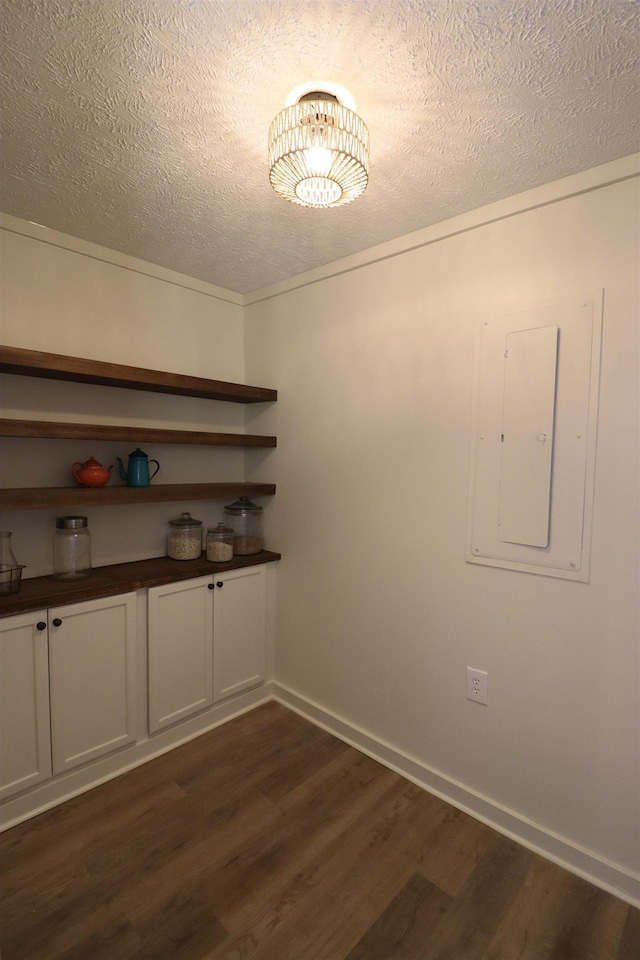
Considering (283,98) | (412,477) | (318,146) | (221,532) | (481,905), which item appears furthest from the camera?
(221,532)

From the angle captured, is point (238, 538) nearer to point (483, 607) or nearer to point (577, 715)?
point (483, 607)

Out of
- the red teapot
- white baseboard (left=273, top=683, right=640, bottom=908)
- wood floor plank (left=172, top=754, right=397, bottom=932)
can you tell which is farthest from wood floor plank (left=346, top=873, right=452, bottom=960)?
the red teapot

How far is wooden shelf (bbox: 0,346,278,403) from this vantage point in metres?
1.81

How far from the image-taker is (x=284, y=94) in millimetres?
1302

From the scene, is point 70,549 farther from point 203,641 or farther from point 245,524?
point 245,524

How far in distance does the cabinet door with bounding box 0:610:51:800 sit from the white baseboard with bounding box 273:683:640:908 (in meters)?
1.30

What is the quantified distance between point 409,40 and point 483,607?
1803 millimetres

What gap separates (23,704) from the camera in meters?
1.81

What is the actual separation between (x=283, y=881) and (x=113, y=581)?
1303 mm

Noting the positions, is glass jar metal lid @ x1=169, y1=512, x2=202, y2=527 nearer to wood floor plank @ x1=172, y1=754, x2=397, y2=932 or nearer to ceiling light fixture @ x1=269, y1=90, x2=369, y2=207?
wood floor plank @ x1=172, y1=754, x2=397, y2=932

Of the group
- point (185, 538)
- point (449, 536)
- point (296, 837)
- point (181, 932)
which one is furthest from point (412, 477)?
point (181, 932)

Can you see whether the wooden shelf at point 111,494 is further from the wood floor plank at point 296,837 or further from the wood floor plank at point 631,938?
the wood floor plank at point 631,938

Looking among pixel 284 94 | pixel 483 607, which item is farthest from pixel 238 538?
pixel 284 94

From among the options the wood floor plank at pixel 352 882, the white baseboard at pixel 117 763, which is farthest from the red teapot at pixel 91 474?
the wood floor plank at pixel 352 882
